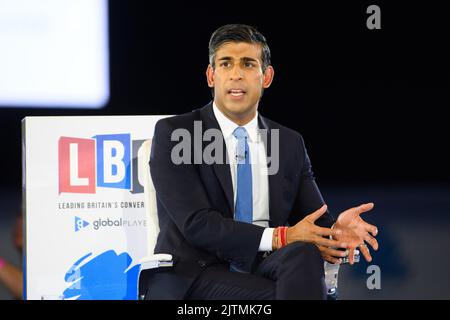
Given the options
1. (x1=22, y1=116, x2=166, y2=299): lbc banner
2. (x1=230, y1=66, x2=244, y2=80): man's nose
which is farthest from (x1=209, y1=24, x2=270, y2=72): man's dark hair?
(x1=22, y1=116, x2=166, y2=299): lbc banner

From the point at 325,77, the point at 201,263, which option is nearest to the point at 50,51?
the point at 325,77

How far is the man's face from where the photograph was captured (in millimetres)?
3375

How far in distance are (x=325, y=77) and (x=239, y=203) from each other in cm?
154

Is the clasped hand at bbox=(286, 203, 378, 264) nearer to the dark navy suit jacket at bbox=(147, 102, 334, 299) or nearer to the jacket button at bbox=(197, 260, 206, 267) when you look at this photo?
the dark navy suit jacket at bbox=(147, 102, 334, 299)

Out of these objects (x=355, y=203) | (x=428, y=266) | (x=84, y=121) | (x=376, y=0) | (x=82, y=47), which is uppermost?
(x=376, y=0)

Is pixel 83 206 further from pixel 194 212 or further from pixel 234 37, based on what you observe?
pixel 234 37

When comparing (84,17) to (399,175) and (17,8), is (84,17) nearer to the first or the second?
(17,8)

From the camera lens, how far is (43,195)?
3730 mm

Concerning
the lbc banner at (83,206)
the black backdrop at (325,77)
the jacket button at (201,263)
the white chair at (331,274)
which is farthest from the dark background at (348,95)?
the jacket button at (201,263)

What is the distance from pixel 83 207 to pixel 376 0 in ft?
6.97

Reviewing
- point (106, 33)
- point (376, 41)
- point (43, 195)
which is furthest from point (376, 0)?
point (43, 195)

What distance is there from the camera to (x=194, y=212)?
304 cm

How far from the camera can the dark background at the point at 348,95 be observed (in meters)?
4.41

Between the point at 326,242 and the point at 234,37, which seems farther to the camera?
the point at 234,37
